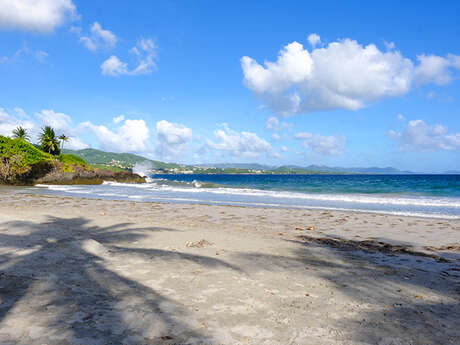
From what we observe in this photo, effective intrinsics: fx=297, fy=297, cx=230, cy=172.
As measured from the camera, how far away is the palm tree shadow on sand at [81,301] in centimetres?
325

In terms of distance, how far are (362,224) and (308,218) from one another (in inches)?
104

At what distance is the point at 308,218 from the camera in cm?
1536

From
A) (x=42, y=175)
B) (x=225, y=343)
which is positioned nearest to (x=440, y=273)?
(x=225, y=343)


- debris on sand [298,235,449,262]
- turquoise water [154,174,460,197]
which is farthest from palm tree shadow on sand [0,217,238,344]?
turquoise water [154,174,460,197]

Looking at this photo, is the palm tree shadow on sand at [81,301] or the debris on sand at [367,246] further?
the debris on sand at [367,246]

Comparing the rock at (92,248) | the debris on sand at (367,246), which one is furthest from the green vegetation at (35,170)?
the debris on sand at (367,246)

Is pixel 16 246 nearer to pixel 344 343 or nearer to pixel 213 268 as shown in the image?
pixel 213 268

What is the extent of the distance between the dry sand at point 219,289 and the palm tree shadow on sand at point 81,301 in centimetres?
2

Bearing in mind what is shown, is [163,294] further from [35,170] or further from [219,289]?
[35,170]

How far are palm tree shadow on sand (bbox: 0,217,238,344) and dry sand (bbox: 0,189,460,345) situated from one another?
18mm

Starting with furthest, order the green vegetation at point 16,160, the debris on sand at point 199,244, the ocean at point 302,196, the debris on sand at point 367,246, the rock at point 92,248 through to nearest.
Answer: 1. the green vegetation at point 16,160
2. the ocean at point 302,196
3. the debris on sand at point 367,246
4. the debris on sand at point 199,244
5. the rock at point 92,248

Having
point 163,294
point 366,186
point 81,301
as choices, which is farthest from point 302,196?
point 366,186

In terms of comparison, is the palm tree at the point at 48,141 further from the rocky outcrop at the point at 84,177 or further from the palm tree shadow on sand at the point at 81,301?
the palm tree shadow on sand at the point at 81,301

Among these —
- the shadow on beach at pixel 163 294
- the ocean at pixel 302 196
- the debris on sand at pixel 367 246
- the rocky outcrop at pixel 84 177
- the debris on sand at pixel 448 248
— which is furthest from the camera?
the rocky outcrop at pixel 84 177
